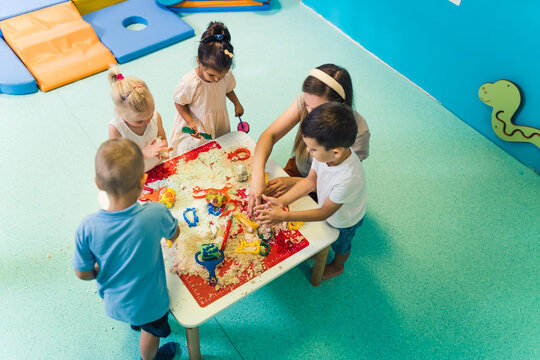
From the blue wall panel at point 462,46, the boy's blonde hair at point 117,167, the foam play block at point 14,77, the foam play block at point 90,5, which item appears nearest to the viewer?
the boy's blonde hair at point 117,167

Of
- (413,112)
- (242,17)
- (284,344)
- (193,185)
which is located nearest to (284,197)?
(193,185)

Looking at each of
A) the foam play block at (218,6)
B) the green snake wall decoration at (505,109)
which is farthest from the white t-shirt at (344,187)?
the foam play block at (218,6)

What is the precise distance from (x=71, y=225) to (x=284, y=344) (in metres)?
1.46

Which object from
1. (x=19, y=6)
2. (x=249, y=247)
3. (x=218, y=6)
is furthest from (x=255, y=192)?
(x=19, y=6)

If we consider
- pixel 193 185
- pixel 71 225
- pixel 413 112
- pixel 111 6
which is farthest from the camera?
pixel 111 6

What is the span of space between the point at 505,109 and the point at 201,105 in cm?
216

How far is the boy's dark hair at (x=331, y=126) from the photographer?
148cm

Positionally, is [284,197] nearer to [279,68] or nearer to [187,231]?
[187,231]

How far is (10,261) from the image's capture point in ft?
7.38

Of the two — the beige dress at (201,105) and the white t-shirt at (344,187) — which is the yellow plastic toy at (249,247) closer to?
the white t-shirt at (344,187)

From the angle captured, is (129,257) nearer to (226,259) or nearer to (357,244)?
(226,259)

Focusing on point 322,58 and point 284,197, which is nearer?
point 284,197

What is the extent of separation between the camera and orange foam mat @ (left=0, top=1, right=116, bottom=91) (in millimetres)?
3201

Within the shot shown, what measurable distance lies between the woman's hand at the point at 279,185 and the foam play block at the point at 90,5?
2.93 meters
